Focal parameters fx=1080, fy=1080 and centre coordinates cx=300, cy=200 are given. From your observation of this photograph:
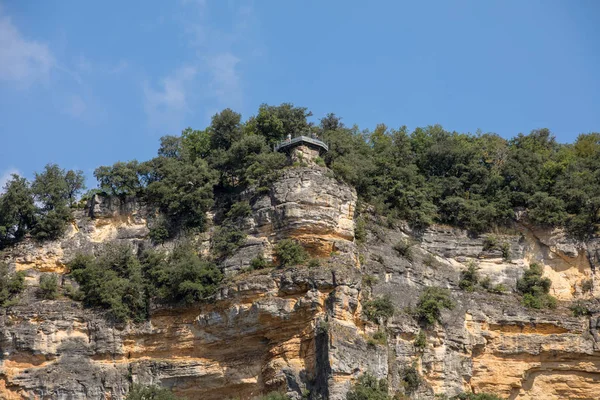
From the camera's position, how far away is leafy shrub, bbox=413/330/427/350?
39250 millimetres

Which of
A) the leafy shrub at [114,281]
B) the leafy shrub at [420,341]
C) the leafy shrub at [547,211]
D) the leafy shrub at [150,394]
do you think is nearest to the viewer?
the leafy shrub at [150,394]

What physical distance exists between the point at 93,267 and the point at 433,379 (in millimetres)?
Answer: 13346

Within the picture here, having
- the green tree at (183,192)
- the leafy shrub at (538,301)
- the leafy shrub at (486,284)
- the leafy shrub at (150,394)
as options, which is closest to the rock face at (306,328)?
the leafy shrub at (538,301)

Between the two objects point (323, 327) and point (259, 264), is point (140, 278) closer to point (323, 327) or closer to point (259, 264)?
point (259, 264)

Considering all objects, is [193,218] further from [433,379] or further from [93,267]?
[433,379]

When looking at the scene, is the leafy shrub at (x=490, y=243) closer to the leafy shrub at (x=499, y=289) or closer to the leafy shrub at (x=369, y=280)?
the leafy shrub at (x=499, y=289)

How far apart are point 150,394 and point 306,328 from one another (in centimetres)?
587

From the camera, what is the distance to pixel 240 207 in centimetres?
4103

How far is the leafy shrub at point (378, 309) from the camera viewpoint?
38.5 metres

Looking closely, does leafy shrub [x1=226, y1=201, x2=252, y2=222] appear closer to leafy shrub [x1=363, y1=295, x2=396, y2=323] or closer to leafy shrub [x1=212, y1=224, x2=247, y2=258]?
leafy shrub [x1=212, y1=224, x2=247, y2=258]

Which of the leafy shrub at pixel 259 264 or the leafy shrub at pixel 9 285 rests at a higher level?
the leafy shrub at pixel 259 264

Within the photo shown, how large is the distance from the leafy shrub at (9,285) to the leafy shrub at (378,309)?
1298 cm

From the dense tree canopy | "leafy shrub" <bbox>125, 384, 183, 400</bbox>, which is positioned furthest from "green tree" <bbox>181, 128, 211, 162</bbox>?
"leafy shrub" <bbox>125, 384, 183, 400</bbox>

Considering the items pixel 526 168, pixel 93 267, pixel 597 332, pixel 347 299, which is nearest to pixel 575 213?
pixel 526 168
